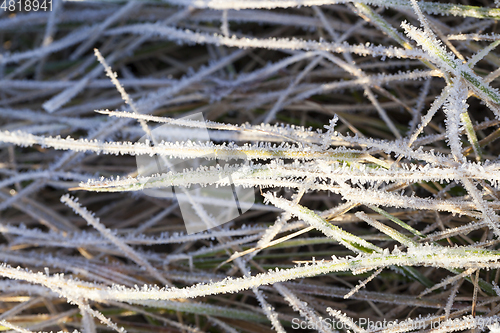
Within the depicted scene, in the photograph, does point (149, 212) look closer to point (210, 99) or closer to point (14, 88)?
point (210, 99)

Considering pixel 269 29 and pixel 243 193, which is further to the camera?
pixel 269 29

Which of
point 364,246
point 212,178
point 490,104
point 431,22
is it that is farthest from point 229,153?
point 431,22

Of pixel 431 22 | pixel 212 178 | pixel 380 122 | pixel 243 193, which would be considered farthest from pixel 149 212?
pixel 431 22

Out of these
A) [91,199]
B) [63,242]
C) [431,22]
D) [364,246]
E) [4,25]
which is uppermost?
[4,25]

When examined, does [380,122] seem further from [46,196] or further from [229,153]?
[46,196]

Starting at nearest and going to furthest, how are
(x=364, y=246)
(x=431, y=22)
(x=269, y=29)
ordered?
(x=364, y=246) → (x=431, y=22) → (x=269, y=29)

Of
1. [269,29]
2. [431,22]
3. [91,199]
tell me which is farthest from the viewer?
[269,29]

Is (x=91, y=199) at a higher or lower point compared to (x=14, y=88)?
lower
